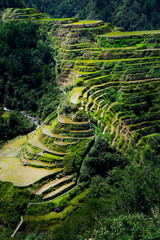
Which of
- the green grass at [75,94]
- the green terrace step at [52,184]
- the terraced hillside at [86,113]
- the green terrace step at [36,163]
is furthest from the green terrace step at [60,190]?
the green grass at [75,94]

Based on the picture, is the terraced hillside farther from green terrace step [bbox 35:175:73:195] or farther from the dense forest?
the dense forest

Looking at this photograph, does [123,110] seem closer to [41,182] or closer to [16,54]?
[41,182]

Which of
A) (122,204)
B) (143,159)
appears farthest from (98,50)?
(122,204)

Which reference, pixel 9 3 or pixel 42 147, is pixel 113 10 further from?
pixel 42 147

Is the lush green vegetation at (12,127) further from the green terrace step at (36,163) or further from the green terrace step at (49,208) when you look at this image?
the green terrace step at (49,208)

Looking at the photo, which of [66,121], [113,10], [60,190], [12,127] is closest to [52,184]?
[60,190]

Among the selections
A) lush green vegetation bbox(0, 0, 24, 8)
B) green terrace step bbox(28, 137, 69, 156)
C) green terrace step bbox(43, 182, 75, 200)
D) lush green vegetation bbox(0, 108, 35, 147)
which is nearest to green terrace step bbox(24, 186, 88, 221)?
green terrace step bbox(43, 182, 75, 200)
